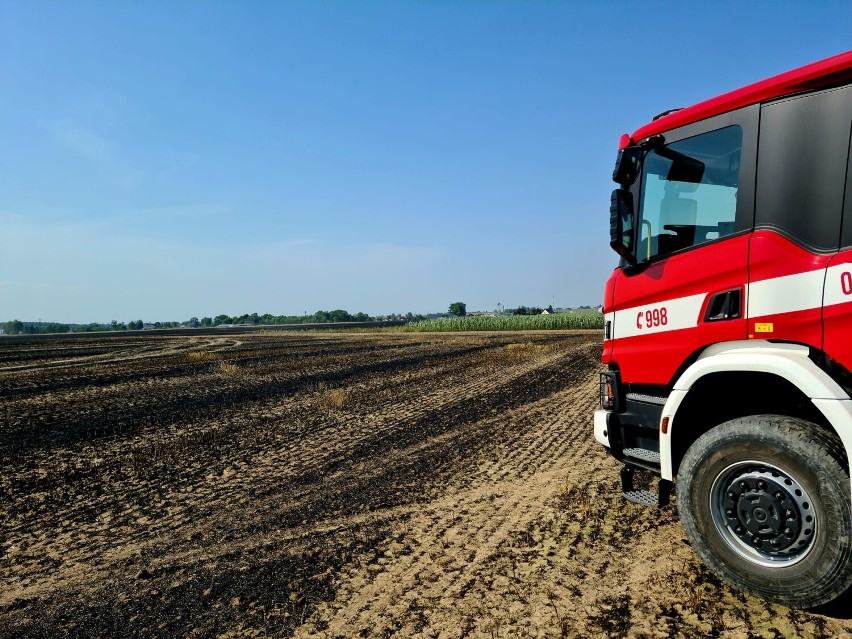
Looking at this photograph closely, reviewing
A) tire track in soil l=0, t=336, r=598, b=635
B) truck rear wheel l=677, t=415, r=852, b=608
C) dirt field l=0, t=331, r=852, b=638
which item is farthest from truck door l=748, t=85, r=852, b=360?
tire track in soil l=0, t=336, r=598, b=635

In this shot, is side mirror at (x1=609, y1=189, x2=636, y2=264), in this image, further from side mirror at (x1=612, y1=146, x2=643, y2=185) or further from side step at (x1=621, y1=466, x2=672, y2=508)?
side step at (x1=621, y1=466, x2=672, y2=508)

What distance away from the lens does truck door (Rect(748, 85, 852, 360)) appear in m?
3.03

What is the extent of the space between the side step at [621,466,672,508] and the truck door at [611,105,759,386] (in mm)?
766

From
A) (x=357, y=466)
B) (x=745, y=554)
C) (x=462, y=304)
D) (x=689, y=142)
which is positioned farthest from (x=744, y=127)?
(x=462, y=304)

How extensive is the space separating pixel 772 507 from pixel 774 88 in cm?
263

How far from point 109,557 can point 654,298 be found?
16.2 feet

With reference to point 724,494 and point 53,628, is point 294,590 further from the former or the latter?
point 724,494

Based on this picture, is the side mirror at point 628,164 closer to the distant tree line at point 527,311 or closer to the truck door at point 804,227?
the truck door at point 804,227

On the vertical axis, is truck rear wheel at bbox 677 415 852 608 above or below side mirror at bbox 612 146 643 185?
below

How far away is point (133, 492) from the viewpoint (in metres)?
6.19

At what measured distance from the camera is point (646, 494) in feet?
14.1

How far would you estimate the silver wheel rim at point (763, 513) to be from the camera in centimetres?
312

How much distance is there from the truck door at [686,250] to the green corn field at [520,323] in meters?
54.9

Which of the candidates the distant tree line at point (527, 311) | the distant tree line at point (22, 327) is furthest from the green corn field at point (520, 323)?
the distant tree line at point (22, 327)
